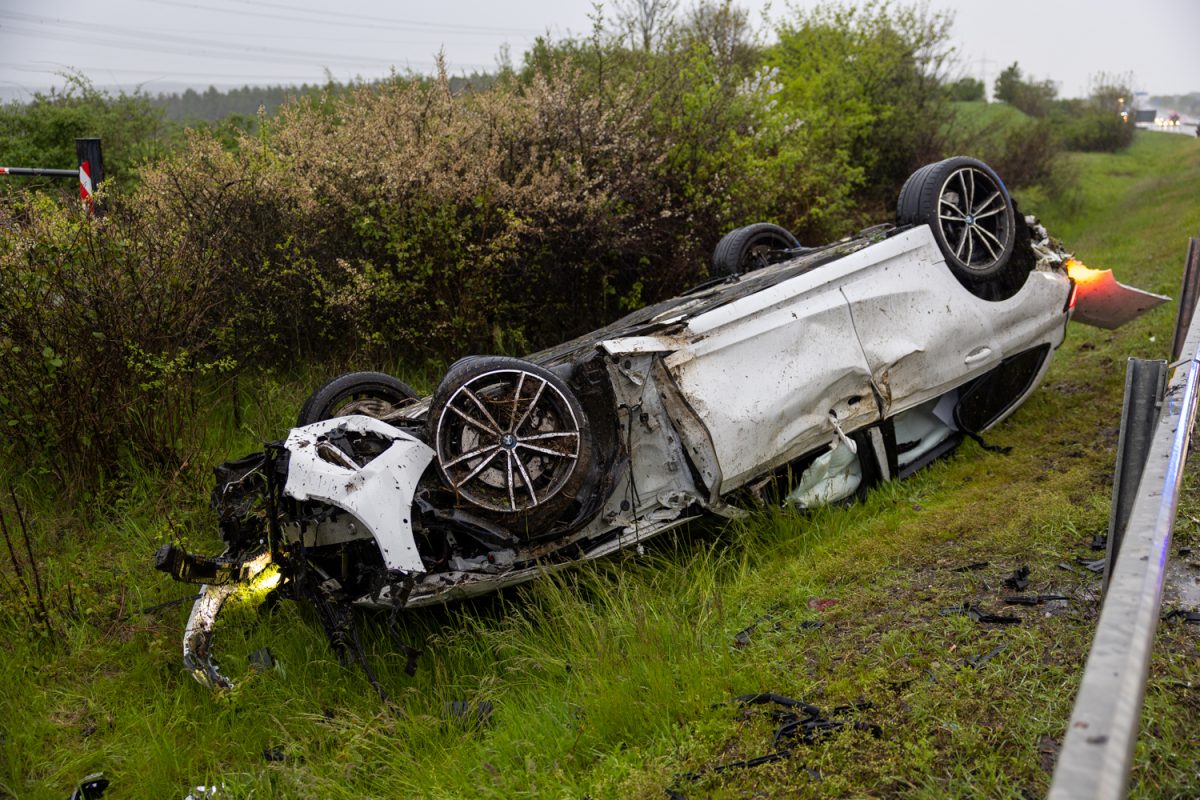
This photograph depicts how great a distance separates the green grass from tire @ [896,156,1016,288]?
1293 mm

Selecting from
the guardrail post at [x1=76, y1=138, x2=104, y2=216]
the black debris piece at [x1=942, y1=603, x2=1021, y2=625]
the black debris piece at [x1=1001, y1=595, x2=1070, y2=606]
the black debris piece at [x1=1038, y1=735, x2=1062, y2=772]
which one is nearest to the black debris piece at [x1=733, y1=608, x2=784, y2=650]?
the black debris piece at [x1=942, y1=603, x2=1021, y2=625]

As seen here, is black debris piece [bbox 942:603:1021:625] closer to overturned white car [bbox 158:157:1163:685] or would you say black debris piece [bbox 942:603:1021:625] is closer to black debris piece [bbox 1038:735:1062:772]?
black debris piece [bbox 1038:735:1062:772]

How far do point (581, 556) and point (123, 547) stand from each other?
3.02 m

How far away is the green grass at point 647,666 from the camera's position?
2988 mm

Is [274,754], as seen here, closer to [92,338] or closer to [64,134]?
[92,338]

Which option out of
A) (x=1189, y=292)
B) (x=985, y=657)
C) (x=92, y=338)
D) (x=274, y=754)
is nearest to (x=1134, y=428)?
(x=985, y=657)

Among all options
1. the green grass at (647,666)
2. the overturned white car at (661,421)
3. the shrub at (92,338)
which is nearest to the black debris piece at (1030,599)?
the green grass at (647,666)

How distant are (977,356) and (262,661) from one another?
457 centimetres

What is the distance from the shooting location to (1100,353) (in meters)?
8.35

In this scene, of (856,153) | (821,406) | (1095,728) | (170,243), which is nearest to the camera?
(1095,728)

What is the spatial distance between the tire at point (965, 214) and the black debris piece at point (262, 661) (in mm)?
4424

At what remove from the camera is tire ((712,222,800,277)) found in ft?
22.7

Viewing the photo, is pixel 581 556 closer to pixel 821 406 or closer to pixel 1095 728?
pixel 821 406

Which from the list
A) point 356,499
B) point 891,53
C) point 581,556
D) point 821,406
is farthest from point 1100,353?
point 891,53
